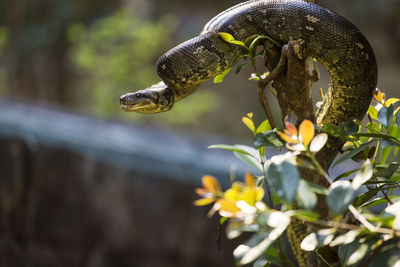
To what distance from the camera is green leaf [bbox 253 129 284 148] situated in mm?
652

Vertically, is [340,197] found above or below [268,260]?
above

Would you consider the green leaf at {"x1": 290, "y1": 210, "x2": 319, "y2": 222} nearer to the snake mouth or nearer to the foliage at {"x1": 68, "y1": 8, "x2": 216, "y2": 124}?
the snake mouth

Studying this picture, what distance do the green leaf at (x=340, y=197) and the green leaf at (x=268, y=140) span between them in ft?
0.58

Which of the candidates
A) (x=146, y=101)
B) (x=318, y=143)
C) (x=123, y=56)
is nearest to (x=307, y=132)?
(x=318, y=143)

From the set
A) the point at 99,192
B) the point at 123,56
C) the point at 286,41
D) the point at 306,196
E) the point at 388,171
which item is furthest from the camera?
the point at 123,56

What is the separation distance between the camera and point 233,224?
46 centimetres

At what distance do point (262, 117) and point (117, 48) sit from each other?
6.57 feet

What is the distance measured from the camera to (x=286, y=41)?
2.93 feet

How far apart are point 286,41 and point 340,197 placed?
1.62 feet

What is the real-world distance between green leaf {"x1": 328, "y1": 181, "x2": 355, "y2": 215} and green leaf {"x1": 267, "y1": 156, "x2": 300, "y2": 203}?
0.04 metres

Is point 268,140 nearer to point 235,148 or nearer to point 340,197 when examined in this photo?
point 235,148

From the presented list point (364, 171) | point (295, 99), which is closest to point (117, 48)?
point (295, 99)

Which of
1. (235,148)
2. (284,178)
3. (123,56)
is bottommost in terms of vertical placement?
(123,56)

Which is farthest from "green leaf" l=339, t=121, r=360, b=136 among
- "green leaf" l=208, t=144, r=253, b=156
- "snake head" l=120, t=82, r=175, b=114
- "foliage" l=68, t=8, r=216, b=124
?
"foliage" l=68, t=8, r=216, b=124
